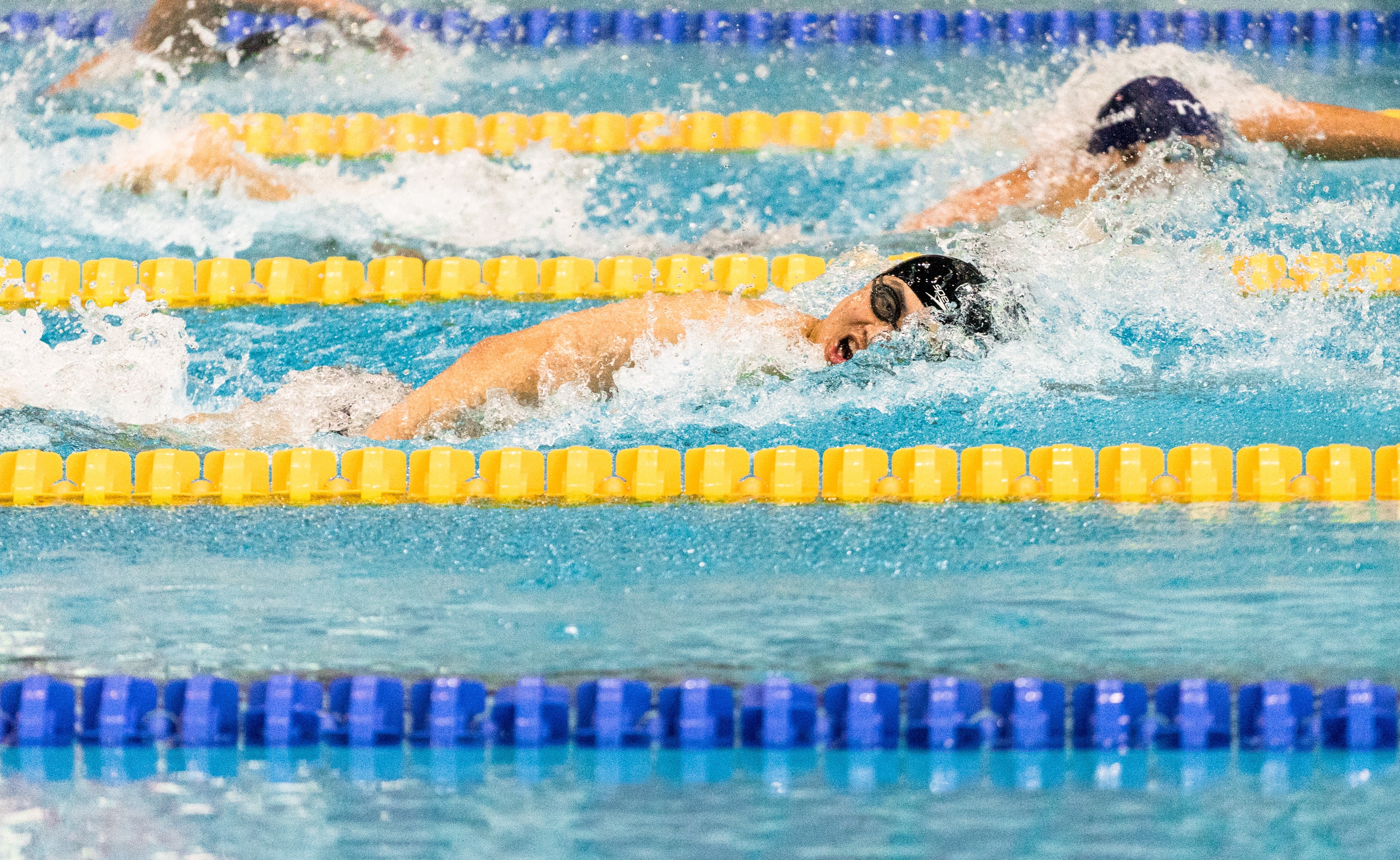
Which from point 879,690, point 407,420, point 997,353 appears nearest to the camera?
point 879,690

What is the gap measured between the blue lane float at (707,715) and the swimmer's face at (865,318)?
1.26 metres

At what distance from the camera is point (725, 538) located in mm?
3453

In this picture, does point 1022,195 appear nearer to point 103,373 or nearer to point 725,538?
point 725,538

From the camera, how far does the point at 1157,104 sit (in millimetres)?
5148

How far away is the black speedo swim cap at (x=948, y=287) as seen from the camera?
3.85m

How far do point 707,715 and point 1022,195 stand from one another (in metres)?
2.98

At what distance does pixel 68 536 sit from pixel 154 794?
1124mm

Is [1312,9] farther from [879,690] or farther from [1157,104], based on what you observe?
[879,690]

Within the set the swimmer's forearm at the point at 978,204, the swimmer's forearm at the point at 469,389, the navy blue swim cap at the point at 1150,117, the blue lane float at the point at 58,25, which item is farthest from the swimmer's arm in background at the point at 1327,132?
the blue lane float at the point at 58,25

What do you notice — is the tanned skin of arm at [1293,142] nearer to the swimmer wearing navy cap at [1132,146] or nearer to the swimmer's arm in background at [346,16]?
the swimmer wearing navy cap at [1132,146]

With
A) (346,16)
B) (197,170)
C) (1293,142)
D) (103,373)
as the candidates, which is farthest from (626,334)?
(346,16)

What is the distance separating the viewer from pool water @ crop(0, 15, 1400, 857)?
252 cm

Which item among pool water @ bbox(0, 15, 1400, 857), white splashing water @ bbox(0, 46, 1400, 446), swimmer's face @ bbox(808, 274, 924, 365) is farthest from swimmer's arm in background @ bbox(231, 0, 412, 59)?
swimmer's face @ bbox(808, 274, 924, 365)

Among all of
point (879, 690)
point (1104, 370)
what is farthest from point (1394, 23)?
point (879, 690)
